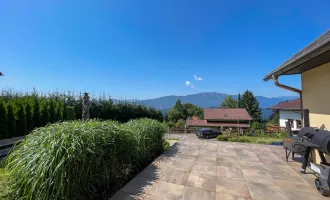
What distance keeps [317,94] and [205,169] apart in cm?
343

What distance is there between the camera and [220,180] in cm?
321

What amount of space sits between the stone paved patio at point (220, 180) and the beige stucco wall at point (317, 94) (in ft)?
4.40

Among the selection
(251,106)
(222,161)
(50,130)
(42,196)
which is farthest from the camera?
(251,106)

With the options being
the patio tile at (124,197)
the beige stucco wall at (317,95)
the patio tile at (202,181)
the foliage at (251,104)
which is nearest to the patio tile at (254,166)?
the patio tile at (202,181)

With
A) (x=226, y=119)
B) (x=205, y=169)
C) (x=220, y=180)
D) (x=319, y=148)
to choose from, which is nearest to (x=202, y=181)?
(x=220, y=180)

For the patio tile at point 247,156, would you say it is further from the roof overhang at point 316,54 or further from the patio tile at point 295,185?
the roof overhang at point 316,54

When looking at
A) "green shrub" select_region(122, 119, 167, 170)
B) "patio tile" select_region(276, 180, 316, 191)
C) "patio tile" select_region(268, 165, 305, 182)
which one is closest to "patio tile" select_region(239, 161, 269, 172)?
"patio tile" select_region(268, 165, 305, 182)

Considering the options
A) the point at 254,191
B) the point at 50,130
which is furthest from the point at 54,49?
the point at 254,191

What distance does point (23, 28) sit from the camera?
569 centimetres

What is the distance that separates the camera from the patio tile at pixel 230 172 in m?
3.42

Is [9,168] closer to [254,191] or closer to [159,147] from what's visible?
[159,147]

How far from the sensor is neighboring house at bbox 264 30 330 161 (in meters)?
3.32

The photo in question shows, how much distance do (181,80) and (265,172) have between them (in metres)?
19.7

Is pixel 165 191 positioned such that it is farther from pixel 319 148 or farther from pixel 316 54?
pixel 316 54
